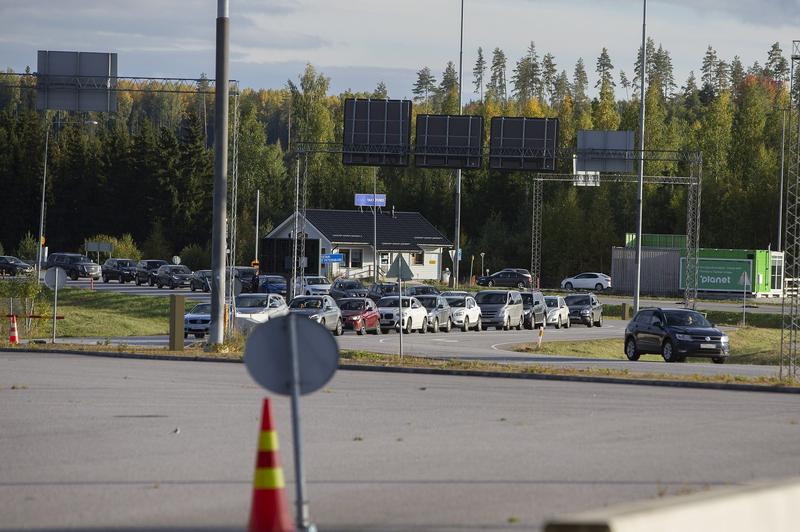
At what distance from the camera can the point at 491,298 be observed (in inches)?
2215

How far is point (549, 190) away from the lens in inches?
Answer: 4673

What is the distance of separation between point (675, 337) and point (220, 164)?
1465 cm

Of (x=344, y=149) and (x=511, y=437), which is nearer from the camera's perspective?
(x=511, y=437)

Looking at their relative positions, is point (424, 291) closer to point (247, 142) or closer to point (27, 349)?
point (27, 349)

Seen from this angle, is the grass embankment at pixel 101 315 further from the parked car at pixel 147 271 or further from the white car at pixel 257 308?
the parked car at pixel 147 271

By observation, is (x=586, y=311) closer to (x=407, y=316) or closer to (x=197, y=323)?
(x=407, y=316)

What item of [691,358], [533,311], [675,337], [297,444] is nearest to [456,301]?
[533,311]

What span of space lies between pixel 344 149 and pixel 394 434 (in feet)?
128

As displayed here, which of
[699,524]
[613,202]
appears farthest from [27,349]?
[613,202]

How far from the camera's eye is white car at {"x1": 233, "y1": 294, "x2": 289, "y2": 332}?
4141cm

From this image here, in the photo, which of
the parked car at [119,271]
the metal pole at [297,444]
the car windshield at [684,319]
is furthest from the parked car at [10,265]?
the metal pole at [297,444]

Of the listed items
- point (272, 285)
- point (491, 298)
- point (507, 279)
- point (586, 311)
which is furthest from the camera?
point (507, 279)

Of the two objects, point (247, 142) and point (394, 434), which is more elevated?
point (247, 142)

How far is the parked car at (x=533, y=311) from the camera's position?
56781 mm
